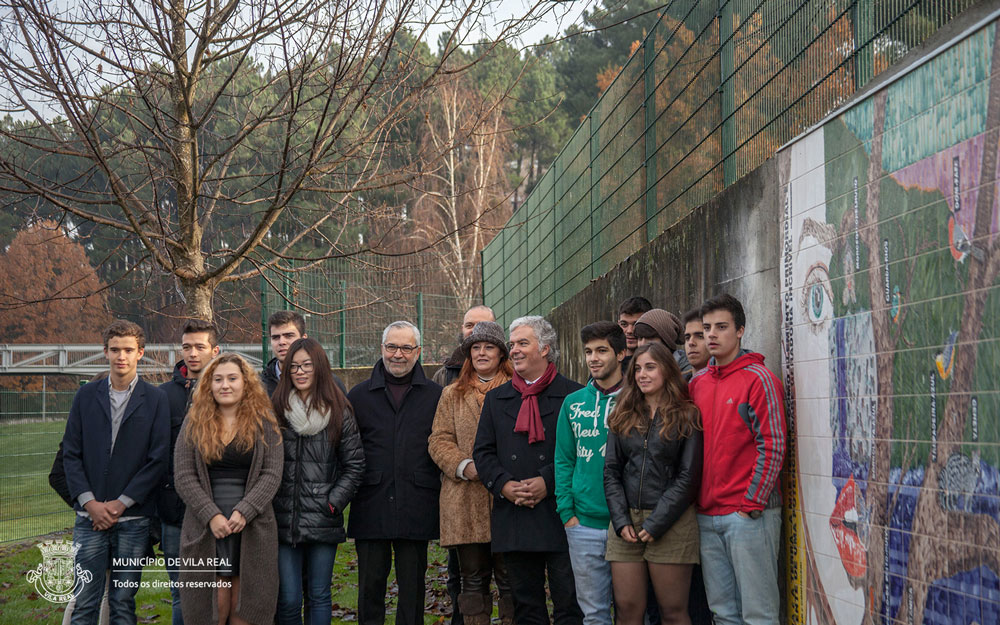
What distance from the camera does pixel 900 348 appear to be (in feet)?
12.2

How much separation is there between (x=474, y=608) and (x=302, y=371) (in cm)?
175

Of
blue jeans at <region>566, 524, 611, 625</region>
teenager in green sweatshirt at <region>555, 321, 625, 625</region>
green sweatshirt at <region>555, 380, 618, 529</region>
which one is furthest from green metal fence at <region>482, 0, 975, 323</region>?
blue jeans at <region>566, 524, 611, 625</region>

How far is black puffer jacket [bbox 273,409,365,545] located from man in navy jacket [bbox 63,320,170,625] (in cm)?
83

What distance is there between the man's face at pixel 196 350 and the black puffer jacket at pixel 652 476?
286 centimetres

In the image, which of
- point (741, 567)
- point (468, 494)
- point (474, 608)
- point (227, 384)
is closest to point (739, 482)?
point (741, 567)

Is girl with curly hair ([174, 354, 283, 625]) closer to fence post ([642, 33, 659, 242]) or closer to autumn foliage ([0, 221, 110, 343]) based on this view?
fence post ([642, 33, 659, 242])

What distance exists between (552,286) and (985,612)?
969 cm

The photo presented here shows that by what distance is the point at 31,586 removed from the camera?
8383 mm

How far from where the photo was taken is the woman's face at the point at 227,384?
5418mm

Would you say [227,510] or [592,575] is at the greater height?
[227,510]

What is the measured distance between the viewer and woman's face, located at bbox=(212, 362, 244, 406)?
5418mm

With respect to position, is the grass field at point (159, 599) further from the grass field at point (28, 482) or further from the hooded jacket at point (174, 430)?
the grass field at point (28, 482)

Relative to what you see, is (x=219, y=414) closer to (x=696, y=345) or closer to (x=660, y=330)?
(x=660, y=330)

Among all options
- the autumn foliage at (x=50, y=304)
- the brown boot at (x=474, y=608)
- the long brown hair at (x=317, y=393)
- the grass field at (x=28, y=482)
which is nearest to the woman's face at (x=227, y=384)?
the long brown hair at (x=317, y=393)
